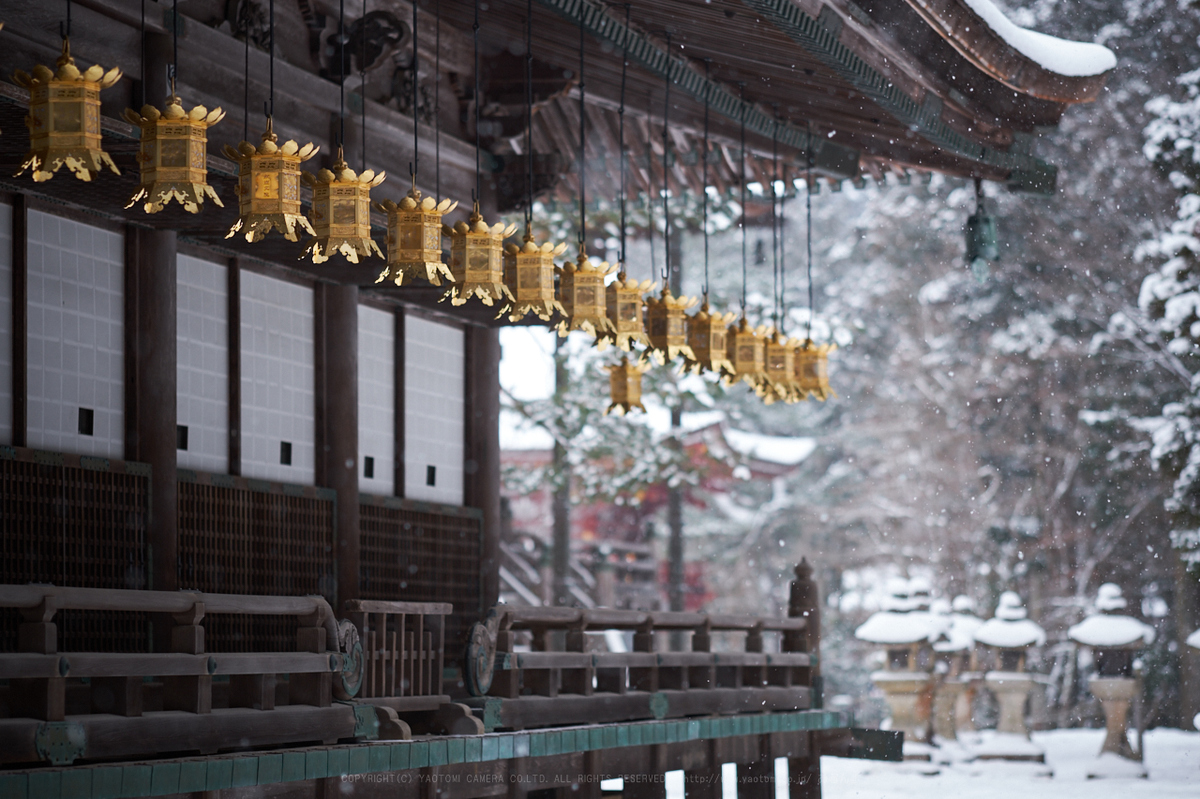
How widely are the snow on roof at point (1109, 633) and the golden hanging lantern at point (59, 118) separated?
17.1 m

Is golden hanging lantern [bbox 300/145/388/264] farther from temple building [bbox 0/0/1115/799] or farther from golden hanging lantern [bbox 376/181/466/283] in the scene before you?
golden hanging lantern [bbox 376/181/466/283]

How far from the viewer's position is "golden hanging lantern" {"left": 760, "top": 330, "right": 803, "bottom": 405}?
11.6 metres

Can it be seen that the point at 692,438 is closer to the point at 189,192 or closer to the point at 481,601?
the point at 481,601

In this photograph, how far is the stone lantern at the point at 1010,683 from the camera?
20422 millimetres

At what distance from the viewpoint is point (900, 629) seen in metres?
20.6

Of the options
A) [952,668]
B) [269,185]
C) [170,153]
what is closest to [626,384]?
[269,185]

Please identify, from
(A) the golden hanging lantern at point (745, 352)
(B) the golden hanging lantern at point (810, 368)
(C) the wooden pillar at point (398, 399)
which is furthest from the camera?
(B) the golden hanging lantern at point (810, 368)

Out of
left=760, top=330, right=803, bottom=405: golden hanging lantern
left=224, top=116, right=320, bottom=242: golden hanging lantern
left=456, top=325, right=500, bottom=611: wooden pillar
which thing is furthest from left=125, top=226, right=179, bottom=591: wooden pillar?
left=760, top=330, right=803, bottom=405: golden hanging lantern

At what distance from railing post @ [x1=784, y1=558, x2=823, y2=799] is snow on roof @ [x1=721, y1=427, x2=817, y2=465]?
16962mm

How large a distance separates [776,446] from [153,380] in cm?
2428

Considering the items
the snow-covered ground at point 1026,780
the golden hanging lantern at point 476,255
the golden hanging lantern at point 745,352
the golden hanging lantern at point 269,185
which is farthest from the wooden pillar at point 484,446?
the snow-covered ground at point 1026,780

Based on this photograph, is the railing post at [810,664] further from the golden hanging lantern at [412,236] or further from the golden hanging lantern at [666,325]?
the golden hanging lantern at [412,236]

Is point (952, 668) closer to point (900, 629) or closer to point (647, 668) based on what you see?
point (900, 629)

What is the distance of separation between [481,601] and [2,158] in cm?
532
